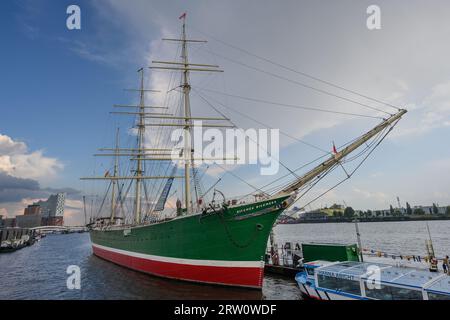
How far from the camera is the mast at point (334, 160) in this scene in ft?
54.2

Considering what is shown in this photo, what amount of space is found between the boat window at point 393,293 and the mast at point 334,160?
7.02 metres

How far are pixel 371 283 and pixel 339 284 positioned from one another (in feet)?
5.57

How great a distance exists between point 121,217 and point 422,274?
46.0 m

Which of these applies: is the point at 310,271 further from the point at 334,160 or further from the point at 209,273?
the point at 334,160

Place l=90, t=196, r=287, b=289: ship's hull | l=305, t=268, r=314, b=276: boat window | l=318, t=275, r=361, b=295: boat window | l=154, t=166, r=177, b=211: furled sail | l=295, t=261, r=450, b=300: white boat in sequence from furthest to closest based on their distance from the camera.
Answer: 1. l=154, t=166, r=177, b=211: furled sail
2. l=90, t=196, r=287, b=289: ship's hull
3. l=305, t=268, r=314, b=276: boat window
4. l=318, t=275, r=361, b=295: boat window
5. l=295, t=261, r=450, b=300: white boat

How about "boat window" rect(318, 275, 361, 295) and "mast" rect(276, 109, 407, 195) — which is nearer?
"boat window" rect(318, 275, 361, 295)

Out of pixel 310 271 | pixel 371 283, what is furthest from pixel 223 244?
pixel 371 283

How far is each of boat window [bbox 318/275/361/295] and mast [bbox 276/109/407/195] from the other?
5.68m

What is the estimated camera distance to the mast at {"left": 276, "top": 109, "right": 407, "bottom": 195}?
16.5 m

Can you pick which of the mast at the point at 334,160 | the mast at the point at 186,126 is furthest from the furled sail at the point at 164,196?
the mast at the point at 334,160

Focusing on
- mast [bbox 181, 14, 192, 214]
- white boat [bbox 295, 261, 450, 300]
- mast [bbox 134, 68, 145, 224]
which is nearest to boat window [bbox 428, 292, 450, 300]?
white boat [bbox 295, 261, 450, 300]

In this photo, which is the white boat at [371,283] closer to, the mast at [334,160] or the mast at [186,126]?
the mast at [334,160]

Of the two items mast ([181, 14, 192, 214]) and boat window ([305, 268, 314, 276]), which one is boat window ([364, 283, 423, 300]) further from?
mast ([181, 14, 192, 214])
